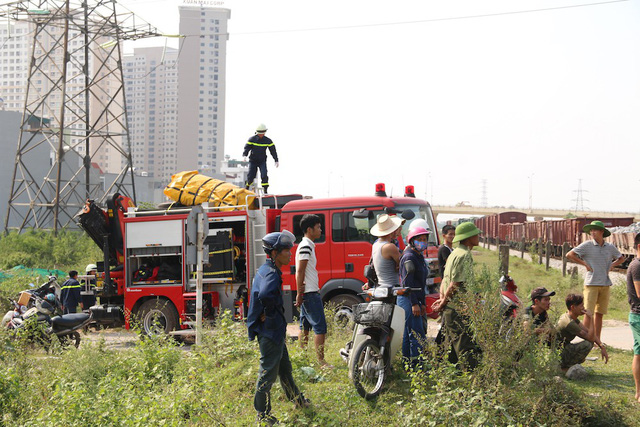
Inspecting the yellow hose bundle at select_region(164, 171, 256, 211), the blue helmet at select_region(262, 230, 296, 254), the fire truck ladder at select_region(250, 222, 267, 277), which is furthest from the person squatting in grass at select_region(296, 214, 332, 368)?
the yellow hose bundle at select_region(164, 171, 256, 211)

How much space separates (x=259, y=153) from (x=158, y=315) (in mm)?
4136

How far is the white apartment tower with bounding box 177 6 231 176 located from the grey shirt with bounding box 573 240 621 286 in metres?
138

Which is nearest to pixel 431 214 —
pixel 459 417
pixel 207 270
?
pixel 207 270

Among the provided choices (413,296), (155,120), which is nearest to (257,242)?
(413,296)

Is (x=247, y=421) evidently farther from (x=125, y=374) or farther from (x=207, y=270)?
(x=207, y=270)

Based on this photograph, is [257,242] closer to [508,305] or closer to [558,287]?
[508,305]

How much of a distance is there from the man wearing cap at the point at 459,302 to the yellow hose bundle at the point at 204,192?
6.11m

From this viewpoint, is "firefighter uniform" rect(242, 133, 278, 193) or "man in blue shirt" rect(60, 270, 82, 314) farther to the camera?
"firefighter uniform" rect(242, 133, 278, 193)

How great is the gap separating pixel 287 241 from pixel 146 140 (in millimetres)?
157227

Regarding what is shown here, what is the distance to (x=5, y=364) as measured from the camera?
9.10m

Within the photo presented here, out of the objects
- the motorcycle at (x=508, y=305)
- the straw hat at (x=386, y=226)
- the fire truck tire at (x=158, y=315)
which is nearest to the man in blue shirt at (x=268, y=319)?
the straw hat at (x=386, y=226)

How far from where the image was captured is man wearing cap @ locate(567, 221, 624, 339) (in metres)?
9.56

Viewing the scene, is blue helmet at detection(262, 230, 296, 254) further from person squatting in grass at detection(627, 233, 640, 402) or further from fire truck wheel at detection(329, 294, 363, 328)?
fire truck wheel at detection(329, 294, 363, 328)

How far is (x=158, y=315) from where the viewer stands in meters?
12.7
